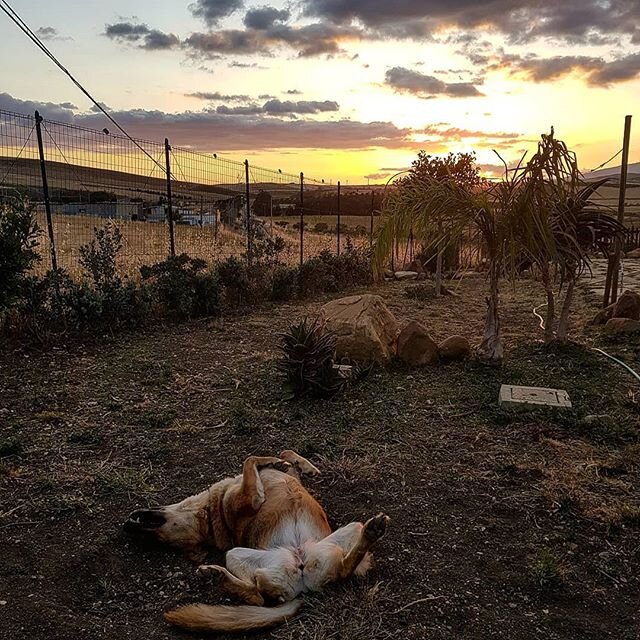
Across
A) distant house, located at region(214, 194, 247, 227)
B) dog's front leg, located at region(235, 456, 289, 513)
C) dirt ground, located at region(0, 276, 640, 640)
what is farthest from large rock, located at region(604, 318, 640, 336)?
distant house, located at region(214, 194, 247, 227)

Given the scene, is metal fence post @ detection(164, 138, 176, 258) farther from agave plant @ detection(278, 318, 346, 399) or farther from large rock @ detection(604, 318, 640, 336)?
large rock @ detection(604, 318, 640, 336)

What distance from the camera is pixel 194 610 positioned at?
2602mm

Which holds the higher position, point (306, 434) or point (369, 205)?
point (369, 205)

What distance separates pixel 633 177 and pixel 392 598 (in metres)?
18.3

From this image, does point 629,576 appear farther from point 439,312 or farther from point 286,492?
point 439,312

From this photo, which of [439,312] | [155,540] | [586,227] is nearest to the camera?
[155,540]

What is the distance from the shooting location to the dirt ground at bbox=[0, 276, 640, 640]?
110 inches

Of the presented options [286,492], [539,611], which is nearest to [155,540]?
[286,492]

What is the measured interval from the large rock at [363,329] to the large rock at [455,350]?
61cm

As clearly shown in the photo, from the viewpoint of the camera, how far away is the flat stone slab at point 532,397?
5.39 m

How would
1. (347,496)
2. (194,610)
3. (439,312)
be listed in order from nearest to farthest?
1. (194,610)
2. (347,496)
3. (439,312)

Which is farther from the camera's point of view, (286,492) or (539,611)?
(286,492)

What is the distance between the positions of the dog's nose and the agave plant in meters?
2.63

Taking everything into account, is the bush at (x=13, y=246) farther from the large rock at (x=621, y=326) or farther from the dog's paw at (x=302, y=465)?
the large rock at (x=621, y=326)
